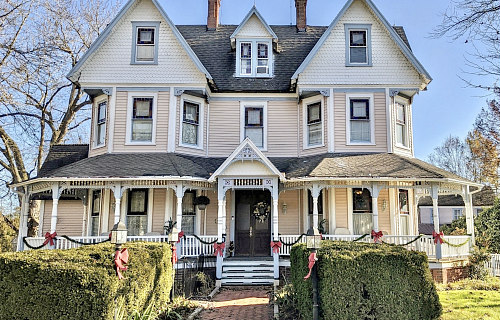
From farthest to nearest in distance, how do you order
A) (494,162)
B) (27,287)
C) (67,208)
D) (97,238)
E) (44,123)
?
(494,162)
(44,123)
(67,208)
(97,238)
(27,287)

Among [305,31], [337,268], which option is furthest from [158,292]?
[305,31]

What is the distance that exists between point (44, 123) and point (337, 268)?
21674mm

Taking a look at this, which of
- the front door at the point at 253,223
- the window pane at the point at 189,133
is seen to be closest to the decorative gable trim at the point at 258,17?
the window pane at the point at 189,133

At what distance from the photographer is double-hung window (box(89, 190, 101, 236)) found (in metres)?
16.9

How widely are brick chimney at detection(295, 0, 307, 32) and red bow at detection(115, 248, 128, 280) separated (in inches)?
630

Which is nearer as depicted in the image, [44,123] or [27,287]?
[27,287]

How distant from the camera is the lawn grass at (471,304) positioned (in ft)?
29.3

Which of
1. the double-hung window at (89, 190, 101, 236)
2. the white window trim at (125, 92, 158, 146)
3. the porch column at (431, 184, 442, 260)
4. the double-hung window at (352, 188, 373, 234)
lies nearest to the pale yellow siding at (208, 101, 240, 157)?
the white window trim at (125, 92, 158, 146)

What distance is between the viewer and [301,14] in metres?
20.7

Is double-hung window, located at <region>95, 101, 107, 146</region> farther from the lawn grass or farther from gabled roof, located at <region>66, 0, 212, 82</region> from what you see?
the lawn grass

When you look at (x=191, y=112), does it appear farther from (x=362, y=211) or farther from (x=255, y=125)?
(x=362, y=211)

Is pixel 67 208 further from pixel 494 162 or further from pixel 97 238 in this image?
pixel 494 162

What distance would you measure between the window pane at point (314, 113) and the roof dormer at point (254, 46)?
2339 millimetres

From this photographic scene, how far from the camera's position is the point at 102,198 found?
16.6 meters
